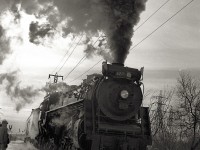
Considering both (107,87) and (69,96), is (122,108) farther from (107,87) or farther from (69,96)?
(69,96)

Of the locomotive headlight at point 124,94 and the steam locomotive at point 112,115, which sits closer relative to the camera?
the steam locomotive at point 112,115

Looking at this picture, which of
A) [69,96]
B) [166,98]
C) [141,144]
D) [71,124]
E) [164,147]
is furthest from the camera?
[166,98]

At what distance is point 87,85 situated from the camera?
11.2 m

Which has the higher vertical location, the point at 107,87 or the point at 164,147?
the point at 107,87

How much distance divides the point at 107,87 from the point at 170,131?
58.8 feet

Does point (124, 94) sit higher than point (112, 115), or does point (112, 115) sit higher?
point (124, 94)

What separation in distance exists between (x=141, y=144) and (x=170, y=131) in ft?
56.9

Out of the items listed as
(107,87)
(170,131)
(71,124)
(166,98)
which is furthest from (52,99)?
(166,98)

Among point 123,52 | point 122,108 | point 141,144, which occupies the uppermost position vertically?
point 123,52

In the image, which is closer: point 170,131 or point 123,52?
point 123,52

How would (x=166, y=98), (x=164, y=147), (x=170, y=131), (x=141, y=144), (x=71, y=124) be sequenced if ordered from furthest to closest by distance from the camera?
(x=166, y=98)
(x=170, y=131)
(x=164, y=147)
(x=71, y=124)
(x=141, y=144)

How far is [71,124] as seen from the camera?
11.0 meters

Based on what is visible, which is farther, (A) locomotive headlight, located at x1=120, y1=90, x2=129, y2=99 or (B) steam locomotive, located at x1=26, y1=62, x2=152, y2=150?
(A) locomotive headlight, located at x1=120, y1=90, x2=129, y2=99

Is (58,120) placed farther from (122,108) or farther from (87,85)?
(122,108)
